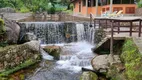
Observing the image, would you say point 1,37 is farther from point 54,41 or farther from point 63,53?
point 54,41

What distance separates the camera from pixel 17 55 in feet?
30.3

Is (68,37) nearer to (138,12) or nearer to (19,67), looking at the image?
(138,12)

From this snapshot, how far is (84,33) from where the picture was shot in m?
15.4

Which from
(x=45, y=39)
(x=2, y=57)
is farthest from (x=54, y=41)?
(x=2, y=57)

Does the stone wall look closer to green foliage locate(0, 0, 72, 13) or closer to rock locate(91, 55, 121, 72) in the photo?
rock locate(91, 55, 121, 72)

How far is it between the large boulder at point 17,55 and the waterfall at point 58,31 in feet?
17.2

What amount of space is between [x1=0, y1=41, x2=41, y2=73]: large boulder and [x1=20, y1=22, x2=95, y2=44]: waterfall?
523 centimetres

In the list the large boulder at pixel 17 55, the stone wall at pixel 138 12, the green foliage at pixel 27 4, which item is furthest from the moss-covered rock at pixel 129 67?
the green foliage at pixel 27 4

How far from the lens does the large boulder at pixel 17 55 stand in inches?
344

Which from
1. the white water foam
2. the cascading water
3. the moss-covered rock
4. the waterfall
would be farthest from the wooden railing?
the white water foam

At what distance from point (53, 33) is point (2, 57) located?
743cm

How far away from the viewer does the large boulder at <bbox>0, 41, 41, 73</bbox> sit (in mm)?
8734

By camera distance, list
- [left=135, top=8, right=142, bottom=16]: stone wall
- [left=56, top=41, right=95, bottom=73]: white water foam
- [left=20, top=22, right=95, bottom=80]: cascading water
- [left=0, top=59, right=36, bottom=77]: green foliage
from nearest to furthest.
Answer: [left=0, top=59, right=36, bottom=77]: green foliage < [left=56, top=41, right=95, bottom=73]: white water foam < [left=20, top=22, right=95, bottom=80]: cascading water < [left=135, top=8, right=142, bottom=16]: stone wall

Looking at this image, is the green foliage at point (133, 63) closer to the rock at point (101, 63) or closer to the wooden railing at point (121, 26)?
the rock at point (101, 63)
